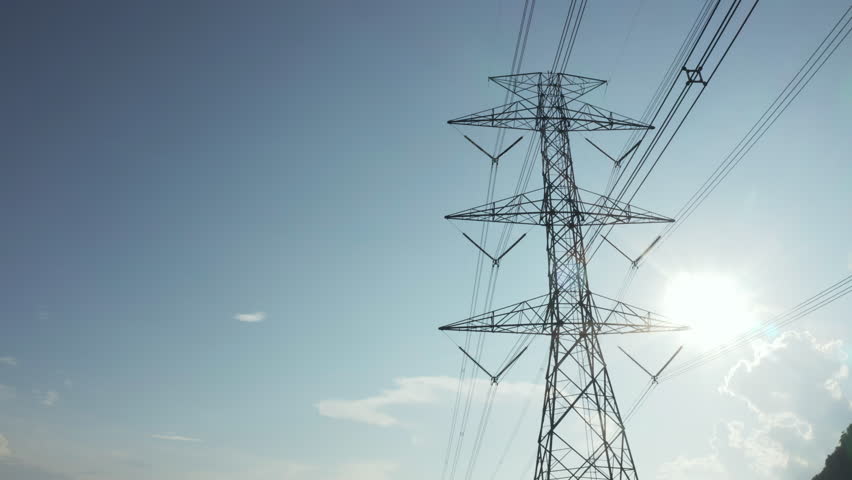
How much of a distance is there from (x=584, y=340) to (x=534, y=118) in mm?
11308

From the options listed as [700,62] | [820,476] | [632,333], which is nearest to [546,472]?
[632,333]

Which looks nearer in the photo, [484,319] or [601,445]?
[601,445]

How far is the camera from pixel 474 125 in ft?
83.6

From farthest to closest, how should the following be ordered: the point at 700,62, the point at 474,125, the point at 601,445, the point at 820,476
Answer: the point at 820,476, the point at 474,125, the point at 601,445, the point at 700,62

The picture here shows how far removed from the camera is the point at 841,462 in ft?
208

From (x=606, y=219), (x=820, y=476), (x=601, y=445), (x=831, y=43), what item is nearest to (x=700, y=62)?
(x=831, y=43)

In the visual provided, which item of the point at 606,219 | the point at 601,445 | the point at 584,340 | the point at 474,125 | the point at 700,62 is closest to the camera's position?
the point at 700,62

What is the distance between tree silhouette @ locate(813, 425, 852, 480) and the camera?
6180cm

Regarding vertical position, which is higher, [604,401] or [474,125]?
[474,125]

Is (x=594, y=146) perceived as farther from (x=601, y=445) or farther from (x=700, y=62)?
(x=700, y=62)

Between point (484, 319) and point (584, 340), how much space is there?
4062mm

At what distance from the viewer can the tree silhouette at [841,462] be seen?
6180 cm

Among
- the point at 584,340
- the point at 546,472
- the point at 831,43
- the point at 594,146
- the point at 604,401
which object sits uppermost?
the point at 594,146

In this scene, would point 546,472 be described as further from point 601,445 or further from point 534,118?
point 534,118
